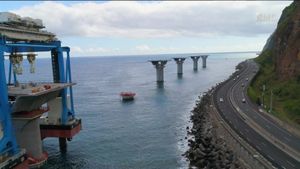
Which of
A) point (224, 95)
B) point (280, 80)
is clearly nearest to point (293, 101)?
point (280, 80)

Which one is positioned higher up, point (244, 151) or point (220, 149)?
point (244, 151)

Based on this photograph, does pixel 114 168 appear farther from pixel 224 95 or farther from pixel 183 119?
pixel 224 95

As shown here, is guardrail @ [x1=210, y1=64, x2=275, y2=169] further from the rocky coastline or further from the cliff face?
the cliff face

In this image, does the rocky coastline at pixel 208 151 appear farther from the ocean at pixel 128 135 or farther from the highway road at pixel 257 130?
the highway road at pixel 257 130

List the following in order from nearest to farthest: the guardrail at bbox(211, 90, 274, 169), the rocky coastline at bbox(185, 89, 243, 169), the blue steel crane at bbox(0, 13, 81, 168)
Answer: the blue steel crane at bbox(0, 13, 81, 168) < the guardrail at bbox(211, 90, 274, 169) < the rocky coastline at bbox(185, 89, 243, 169)

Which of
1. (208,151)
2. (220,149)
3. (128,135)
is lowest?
(128,135)

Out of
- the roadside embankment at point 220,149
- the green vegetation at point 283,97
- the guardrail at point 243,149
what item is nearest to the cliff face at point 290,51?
the green vegetation at point 283,97

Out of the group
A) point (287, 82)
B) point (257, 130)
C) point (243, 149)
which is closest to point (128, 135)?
point (257, 130)

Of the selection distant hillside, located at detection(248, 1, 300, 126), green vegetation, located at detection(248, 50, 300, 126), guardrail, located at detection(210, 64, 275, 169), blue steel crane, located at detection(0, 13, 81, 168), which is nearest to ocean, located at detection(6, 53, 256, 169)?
blue steel crane, located at detection(0, 13, 81, 168)

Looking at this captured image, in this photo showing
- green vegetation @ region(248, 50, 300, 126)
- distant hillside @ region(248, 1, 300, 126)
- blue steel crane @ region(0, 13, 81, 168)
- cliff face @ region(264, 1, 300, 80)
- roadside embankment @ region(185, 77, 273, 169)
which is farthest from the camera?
cliff face @ region(264, 1, 300, 80)

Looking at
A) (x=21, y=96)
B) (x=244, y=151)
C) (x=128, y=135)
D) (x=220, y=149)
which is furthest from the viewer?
(x=128, y=135)

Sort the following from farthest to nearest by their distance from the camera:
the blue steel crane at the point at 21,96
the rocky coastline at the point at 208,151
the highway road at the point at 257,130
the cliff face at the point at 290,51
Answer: the cliff face at the point at 290,51 < the rocky coastline at the point at 208,151 < the highway road at the point at 257,130 < the blue steel crane at the point at 21,96

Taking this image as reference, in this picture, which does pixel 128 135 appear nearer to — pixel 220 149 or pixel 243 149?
pixel 220 149
